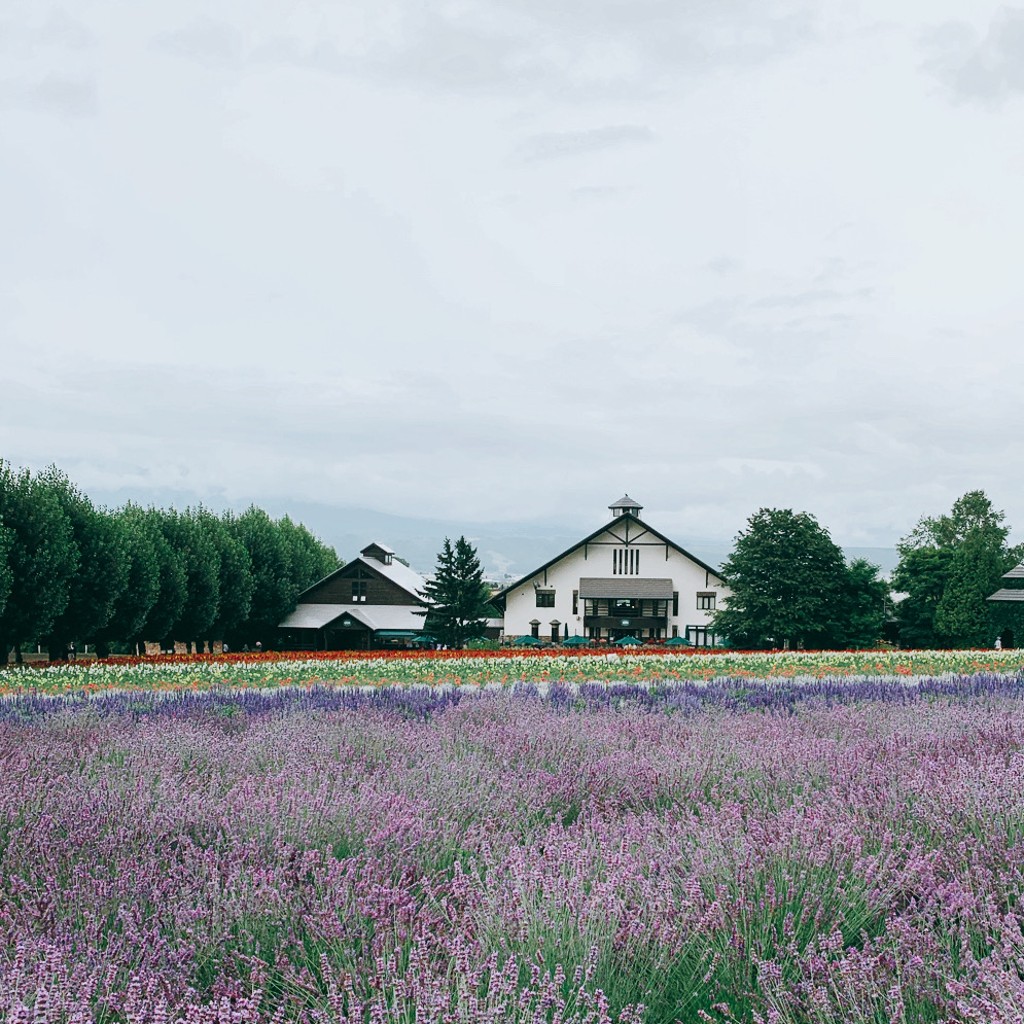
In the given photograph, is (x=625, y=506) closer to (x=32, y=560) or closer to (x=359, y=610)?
(x=359, y=610)

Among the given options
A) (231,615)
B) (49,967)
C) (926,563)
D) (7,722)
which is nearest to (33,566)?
(231,615)

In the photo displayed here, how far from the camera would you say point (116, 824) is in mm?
4641

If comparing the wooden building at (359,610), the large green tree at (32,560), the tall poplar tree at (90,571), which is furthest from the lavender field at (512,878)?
the wooden building at (359,610)

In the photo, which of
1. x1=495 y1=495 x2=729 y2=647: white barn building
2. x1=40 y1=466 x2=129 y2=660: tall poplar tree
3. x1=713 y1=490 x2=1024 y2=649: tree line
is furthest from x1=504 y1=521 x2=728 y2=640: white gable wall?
x1=40 y1=466 x2=129 y2=660: tall poplar tree

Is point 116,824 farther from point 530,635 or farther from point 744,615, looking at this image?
point 530,635

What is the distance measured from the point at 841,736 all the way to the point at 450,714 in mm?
3584

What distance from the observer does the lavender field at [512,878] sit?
275 centimetres

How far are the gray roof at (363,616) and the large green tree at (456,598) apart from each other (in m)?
7.14

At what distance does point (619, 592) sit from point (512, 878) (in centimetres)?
4774

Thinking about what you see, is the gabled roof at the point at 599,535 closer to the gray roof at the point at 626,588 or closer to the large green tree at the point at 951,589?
the gray roof at the point at 626,588

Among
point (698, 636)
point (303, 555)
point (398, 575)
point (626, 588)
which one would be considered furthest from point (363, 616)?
point (698, 636)

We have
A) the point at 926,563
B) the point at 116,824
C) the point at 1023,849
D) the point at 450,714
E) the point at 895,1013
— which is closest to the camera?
the point at 895,1013

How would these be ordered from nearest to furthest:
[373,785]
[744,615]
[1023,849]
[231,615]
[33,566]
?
1. [1023,849]
2. [373,785]
3. [33,566]
4. [744,615]
5. [231,615]

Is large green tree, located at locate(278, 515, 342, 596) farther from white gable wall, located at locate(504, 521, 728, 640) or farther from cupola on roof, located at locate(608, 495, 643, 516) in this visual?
cupola on roof, located at locate(608, 495, 643, 516)
